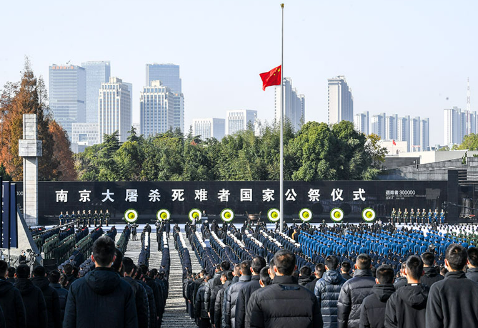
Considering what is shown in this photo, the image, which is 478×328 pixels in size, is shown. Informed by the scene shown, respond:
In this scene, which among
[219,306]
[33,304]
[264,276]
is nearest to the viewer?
[33,304]

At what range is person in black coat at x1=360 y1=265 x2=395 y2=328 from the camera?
484 centimetres

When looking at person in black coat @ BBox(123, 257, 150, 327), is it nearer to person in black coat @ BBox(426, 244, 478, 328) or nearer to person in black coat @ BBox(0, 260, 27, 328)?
person in black coat @ BBox(0, 260, 27, 328)

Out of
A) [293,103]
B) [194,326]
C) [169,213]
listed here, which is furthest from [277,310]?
[293,103]

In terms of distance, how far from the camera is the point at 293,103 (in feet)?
620

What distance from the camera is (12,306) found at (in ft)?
14.5

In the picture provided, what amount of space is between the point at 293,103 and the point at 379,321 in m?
186

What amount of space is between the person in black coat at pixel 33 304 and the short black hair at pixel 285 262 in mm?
1894

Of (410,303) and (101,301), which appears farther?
(410,303)

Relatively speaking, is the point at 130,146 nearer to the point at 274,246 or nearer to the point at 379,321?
the point at 274,246

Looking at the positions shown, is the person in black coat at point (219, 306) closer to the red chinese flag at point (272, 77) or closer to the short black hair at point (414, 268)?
the short black hair at point (414, 268)

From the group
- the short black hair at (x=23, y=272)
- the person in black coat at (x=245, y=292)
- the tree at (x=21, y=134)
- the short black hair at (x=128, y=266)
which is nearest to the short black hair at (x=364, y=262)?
the person in black coat at (x=245, y=292)

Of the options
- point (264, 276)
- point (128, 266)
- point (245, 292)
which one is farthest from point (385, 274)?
point (128, 266)

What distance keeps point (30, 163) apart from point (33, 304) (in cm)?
2844

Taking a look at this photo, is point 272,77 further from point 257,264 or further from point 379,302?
point 379,302
